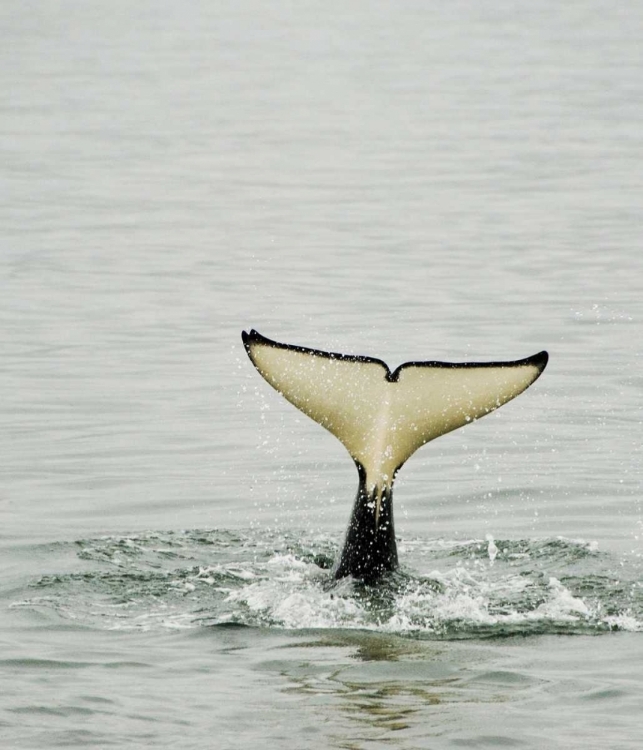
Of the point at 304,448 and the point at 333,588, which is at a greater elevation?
the point at 304,448

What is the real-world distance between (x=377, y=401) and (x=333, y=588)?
40.8 inches

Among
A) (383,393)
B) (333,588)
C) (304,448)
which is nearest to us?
(383,393)

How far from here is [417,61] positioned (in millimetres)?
68125

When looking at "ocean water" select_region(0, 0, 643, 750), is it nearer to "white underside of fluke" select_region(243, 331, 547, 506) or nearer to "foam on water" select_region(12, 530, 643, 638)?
"foam on water" select_region(12, 530, 643, 638)

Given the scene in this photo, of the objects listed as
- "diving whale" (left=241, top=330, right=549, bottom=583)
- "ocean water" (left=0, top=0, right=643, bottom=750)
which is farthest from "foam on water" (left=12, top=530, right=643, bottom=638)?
"diving whale" (left=241, top=330, right=549, bottom=583)

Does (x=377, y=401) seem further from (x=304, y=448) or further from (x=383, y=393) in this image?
(x=304, y=448)

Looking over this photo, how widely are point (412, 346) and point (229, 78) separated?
Answer: 44135mm

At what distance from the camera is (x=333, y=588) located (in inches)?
416

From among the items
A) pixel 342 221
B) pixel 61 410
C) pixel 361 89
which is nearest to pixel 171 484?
pixel 61 410

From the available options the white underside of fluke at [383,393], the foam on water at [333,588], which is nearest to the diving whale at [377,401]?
the white underside of fluke at [383,393]

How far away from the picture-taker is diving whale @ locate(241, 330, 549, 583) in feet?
32.8

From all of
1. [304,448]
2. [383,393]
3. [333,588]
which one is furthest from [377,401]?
[304,448]

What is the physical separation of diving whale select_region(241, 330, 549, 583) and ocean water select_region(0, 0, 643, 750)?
318 millimetres

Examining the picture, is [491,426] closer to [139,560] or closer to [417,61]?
[139,560]
